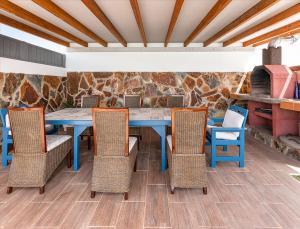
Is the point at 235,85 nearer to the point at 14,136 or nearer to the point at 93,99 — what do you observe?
the point at 93,99

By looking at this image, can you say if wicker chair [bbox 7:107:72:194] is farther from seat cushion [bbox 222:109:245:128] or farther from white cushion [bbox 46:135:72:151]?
seat cushion [bbox 222:109:245:128]

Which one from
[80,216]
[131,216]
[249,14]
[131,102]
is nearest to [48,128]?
[131,102]

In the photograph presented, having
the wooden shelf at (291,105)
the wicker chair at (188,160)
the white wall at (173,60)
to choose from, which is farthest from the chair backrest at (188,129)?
the white wall at (173,60)

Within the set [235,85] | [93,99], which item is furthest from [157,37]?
[235,85]

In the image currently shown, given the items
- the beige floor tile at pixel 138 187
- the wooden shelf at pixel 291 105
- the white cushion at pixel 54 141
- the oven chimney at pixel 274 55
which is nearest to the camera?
the beige floor tile at pixel 138 187

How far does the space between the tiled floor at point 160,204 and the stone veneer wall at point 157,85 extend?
11.8ft

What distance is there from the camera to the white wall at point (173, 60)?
A: 21.0 ft

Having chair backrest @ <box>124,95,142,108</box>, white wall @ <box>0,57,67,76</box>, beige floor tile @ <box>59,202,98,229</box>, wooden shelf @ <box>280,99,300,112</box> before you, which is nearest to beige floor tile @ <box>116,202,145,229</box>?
beige floor tile @ <box>59,202,98,229</box>

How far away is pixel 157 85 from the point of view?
21.1ft

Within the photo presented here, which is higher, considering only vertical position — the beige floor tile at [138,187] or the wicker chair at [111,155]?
the wicker chair at [111,155]

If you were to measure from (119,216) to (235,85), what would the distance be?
18.2 feet

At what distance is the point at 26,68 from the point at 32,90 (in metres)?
0.48

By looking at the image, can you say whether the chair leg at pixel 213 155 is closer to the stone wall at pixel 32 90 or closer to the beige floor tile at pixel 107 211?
the beige floor tile at pixel 107 211

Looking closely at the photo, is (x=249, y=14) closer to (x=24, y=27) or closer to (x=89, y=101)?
(x=89, y=101)
